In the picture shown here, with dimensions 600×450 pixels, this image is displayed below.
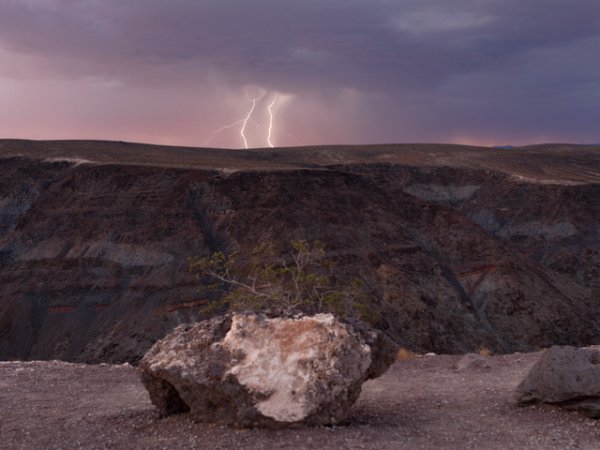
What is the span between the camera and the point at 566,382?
1174 cm

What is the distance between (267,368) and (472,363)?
24.5 ft

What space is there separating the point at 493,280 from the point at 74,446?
45727 millimetres

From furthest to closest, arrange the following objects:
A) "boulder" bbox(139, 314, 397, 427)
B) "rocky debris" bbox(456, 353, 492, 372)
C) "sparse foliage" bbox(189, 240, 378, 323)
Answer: "sparse foliage" bbox(189, 240, 378, 323), "rocky debris" bbox(456, 353, 492, 372), "boulder" bbox(139, 314, 397, 427)

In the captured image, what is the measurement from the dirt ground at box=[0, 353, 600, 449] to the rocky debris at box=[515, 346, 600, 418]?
216mm

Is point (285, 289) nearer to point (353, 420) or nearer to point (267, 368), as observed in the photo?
point (353, 420)

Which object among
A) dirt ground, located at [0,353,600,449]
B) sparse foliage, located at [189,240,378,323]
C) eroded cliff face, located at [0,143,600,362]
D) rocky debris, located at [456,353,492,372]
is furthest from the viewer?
eroded cliff face, located at [0,143,600,362]

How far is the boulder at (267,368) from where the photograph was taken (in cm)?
1064

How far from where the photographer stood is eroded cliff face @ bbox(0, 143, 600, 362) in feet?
146

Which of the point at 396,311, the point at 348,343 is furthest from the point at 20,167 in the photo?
the point at 348,343

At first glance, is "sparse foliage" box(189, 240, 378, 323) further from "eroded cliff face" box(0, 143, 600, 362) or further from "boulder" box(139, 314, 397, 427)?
"eroded cliff face" box(0, 143, 600, 362)

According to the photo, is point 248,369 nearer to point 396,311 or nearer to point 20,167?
point 396,311

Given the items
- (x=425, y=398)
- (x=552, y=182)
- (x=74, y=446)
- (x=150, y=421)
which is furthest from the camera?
(x=552, y=182)

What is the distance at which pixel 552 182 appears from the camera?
244ft

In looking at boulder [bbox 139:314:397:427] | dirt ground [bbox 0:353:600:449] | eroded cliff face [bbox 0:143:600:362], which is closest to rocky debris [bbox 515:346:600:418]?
dirt ground [bbox 0:353:600:449]
